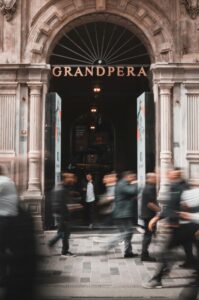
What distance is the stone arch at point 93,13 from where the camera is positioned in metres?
12.9

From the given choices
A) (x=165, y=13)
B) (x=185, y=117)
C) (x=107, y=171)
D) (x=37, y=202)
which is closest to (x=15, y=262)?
(x=37, y=202)

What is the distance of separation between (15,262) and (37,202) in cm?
789

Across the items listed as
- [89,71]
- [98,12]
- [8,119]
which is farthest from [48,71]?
[98,12]

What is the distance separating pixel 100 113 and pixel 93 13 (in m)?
9.43

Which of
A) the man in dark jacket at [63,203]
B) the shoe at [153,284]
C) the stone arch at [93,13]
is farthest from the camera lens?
the stone arch at [93,13]

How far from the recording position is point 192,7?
41.5 feet

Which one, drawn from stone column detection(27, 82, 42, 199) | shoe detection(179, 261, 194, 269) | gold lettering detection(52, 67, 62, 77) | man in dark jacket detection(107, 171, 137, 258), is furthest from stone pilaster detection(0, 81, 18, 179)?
shoe detection(179, 261, 194, 269)

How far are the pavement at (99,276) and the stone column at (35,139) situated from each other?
2.37m

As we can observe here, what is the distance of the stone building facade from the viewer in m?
12.6

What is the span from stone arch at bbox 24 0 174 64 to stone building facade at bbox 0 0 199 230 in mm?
29

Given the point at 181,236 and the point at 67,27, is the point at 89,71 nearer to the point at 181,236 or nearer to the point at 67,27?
the point at 67,27

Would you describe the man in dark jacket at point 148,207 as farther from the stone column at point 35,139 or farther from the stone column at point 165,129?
the stone column at point 35,139

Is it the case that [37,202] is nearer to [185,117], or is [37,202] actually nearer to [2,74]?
[2,74]

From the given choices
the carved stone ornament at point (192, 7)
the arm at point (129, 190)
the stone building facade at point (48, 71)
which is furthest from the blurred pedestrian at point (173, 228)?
the carved stone ornament at point (192, 7)
